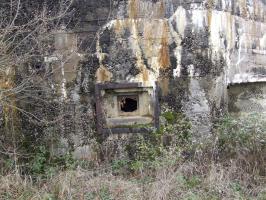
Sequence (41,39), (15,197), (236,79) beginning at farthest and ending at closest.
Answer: (236,79)
(41,39)
(15,197)

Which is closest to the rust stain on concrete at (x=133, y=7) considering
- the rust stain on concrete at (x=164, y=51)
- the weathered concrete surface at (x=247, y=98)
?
the rust stain on concrete at (x=164, y=51)

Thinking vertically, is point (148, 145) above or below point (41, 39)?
below

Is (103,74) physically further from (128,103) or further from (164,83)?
(164,83)

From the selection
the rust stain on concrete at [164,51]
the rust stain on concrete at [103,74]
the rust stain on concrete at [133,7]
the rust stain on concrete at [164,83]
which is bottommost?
the rust stain on concrete at [164,83]

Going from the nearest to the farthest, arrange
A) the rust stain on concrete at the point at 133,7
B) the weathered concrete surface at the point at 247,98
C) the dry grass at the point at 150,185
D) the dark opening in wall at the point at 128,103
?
the dry grass at the point at 150,185
the rust stain on concrete at the point at 133,7
the dark opening in wall at the point at 128,103
the weathered concrete surface at the point at 247,98

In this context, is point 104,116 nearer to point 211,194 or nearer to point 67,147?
point 67,147

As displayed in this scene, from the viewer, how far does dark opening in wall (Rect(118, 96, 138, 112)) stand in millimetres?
6164

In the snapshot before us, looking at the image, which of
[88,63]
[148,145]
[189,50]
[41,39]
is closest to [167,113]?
[148,145]

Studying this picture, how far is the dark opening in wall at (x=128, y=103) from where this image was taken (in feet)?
20.2

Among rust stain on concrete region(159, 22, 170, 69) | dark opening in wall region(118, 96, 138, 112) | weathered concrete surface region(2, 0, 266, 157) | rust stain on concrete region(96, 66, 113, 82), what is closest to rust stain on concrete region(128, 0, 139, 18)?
weathered concrete surface region(2, 0, 266, 157)

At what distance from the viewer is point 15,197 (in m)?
4.88

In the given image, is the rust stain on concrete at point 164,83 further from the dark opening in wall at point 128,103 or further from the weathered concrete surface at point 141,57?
the dark opening in wall at point 128,103

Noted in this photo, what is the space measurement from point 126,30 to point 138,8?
0.33m

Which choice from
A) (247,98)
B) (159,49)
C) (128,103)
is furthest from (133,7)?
(247,98)
